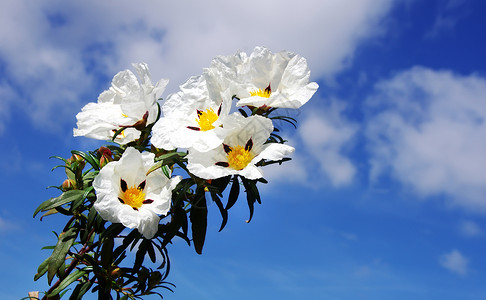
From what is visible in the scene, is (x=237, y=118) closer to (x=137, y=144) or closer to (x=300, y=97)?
(x=300, y=97)

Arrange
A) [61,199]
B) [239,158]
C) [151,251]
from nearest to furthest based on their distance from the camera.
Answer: [239,158]
[61,199]
[151,251]

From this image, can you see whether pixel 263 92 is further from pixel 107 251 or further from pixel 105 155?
pixel 107 251

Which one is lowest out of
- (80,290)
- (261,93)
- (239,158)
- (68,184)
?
(80,290)

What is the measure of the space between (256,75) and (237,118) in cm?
41

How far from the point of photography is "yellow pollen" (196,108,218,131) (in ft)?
7.82

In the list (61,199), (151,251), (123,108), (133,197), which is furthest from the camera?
(151,251)

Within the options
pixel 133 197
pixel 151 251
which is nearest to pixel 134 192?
pixel 133 197

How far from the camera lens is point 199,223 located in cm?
253

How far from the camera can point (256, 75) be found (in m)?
2.56

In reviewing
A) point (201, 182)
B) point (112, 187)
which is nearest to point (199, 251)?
point (201, 182)

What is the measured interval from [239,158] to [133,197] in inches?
21.7

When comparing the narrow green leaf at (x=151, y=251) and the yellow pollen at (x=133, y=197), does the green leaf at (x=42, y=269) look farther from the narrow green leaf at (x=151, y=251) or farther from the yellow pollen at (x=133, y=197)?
the yellow pollen at (x=133, y=197)

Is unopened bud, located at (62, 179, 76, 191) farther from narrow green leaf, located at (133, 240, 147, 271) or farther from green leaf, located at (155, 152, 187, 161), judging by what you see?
green leaf, located at (155, 152, 187, 161)

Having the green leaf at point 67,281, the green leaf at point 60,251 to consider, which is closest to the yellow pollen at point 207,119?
the green leaf at point 60,251
